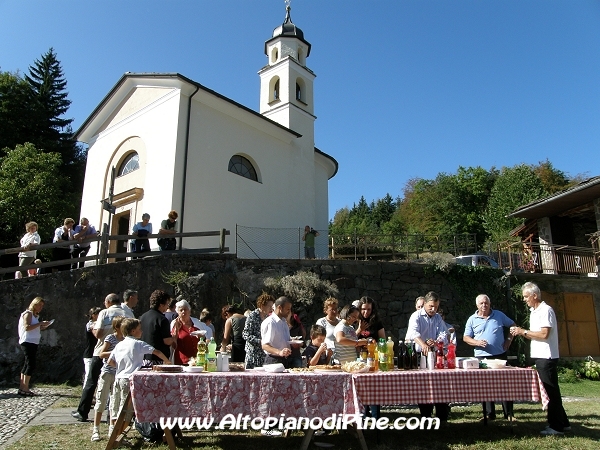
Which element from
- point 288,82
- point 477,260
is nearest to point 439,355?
point 477,260

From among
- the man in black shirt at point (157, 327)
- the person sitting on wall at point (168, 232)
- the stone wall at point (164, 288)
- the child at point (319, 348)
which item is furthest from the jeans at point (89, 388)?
the person sitting on wall at point (168, 232)

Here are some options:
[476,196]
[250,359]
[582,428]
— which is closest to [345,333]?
[250,359]

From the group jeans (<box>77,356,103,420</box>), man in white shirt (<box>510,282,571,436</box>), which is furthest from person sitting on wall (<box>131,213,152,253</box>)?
man in white shirt (<box>510,282,571,436</box>)

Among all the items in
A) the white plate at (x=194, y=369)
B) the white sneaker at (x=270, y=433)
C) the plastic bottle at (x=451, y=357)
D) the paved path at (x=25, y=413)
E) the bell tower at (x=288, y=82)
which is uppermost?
the bell tower at (x=288, y=82)

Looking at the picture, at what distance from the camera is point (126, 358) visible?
4.90 meters

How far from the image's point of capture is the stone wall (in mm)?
10133

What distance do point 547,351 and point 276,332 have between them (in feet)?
10.1

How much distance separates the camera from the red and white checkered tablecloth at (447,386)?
4535 mm

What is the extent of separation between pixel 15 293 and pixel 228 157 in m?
7.27

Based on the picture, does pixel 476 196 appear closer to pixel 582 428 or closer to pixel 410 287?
pixel 410 287

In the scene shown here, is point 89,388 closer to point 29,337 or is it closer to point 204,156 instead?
point 29,337

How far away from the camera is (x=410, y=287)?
13.2m

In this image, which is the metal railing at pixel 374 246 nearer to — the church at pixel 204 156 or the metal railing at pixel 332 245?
the metal railing at pixel 332 245

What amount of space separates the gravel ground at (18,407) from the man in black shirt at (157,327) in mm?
1848
